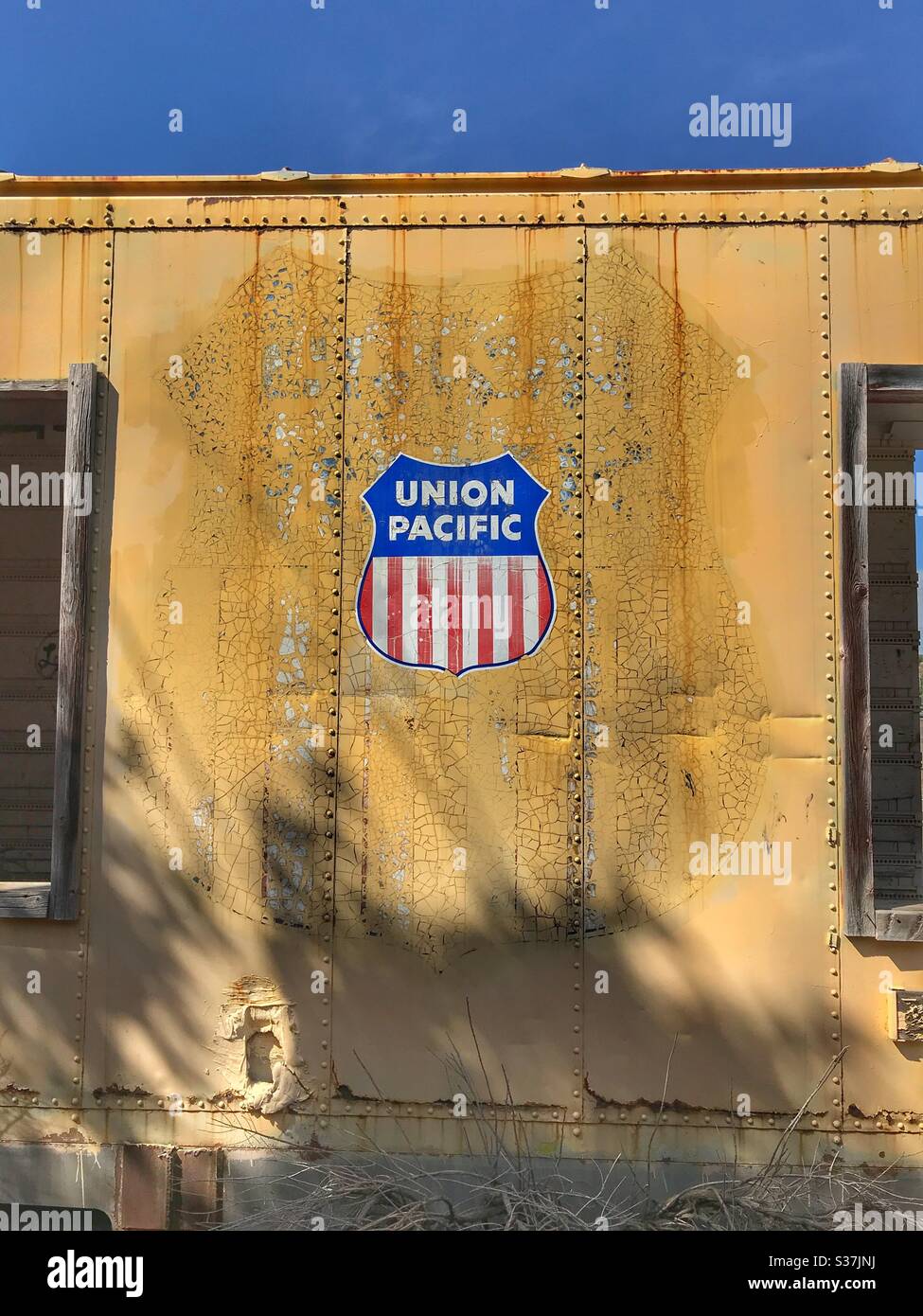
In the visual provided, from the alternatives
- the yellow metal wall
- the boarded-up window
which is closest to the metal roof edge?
the yellow metal wall

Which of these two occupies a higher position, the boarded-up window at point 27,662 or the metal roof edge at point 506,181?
the metal roof edge at point 506,181

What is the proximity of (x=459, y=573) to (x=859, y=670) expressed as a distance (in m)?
1.43

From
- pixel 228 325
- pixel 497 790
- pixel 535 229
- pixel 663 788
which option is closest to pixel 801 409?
pixel 535 229

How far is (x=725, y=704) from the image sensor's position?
10.9 feet

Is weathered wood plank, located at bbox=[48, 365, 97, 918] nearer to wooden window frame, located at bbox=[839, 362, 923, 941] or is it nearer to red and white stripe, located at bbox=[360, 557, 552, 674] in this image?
red and white stripe, located at bbox=[360, 557, 552, 674]

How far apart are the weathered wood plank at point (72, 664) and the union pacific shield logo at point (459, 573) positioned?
40.9 inches

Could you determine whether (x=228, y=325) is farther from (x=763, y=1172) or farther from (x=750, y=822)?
(x=763, y=1172)

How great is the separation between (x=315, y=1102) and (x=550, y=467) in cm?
234

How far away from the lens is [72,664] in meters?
3.44

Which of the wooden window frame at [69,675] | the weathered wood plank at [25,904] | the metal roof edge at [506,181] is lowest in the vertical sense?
the weathered wood plank at [25,904]

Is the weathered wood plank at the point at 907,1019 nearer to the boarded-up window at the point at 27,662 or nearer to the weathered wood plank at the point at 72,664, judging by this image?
the weathered wood plank at the point at 72,664

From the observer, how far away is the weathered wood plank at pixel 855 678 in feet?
10.5

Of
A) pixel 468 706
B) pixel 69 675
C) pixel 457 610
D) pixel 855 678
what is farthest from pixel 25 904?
pixel 855 678

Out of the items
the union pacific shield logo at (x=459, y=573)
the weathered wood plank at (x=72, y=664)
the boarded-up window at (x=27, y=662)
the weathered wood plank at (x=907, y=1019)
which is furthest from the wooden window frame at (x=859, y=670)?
the boarded-up window at (x=27, y=662)
